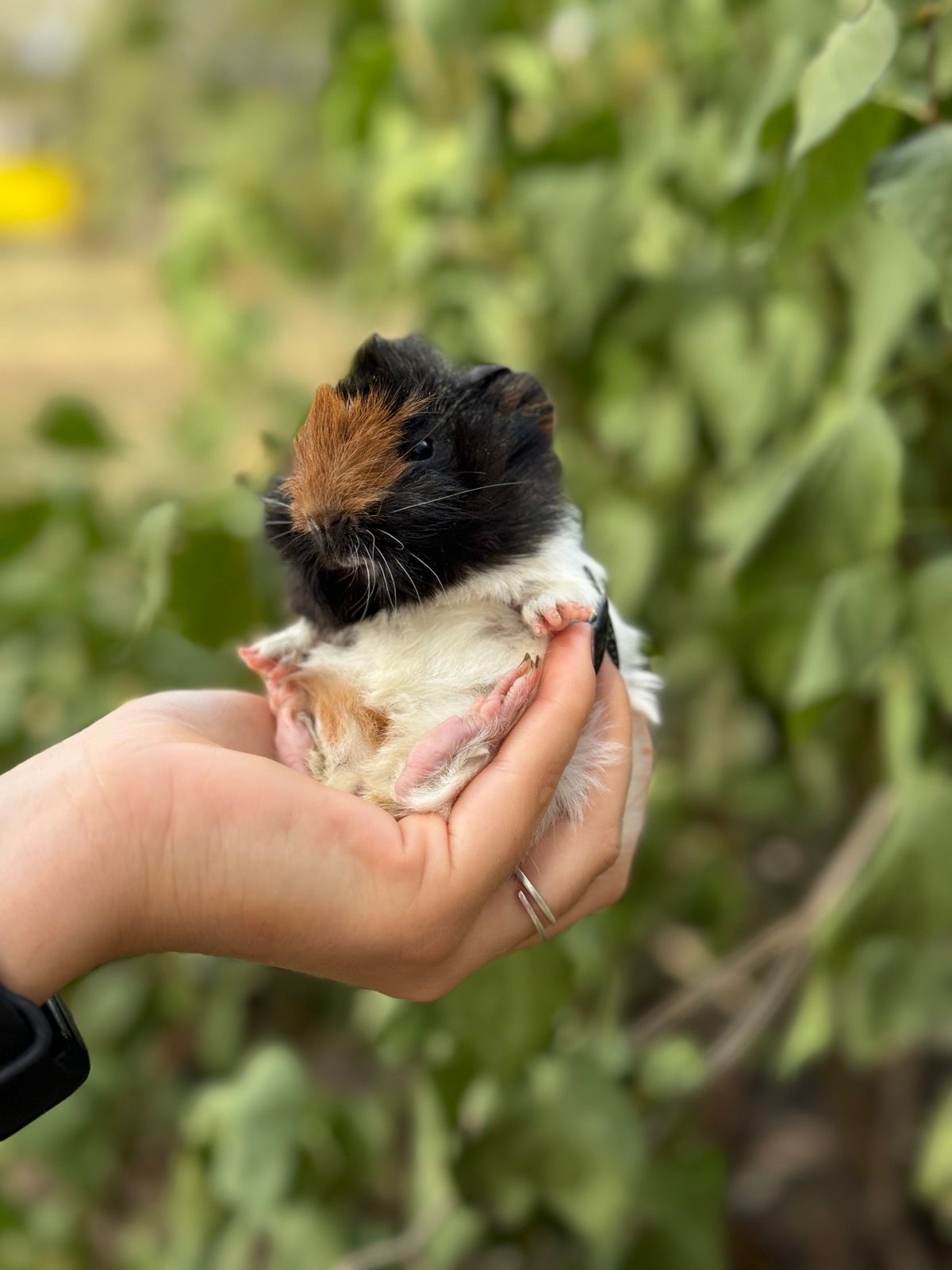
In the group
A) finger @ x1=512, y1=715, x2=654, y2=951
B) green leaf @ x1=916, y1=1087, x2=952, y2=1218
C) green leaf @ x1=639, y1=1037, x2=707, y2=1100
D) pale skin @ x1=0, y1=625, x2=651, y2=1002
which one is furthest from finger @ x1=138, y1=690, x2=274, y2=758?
green leaf @ x1=916, y1=1087, x2=952, y2=1218

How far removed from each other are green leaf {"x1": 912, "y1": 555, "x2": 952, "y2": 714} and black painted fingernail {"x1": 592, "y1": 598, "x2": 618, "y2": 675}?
1.01 feet

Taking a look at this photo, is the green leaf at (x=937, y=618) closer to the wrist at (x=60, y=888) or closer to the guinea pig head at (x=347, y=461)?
the guinea pig head at (x=347, y=461)

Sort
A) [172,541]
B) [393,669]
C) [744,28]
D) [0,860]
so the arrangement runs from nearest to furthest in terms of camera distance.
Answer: [0,860], [393,669], [172,541], [744,28]

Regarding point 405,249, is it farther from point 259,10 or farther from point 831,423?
point 259,10

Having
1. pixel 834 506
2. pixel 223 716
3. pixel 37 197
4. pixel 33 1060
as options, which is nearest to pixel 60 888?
pixel 33 1060

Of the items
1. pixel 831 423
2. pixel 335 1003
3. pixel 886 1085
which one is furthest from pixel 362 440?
pixel 886 1085

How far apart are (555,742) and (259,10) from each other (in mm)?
2422

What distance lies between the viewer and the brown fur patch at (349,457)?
670mm

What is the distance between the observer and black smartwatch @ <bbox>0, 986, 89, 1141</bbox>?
610 millimetres

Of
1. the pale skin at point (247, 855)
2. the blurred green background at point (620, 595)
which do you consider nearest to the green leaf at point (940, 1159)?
the blurred green background at point (620, 595)

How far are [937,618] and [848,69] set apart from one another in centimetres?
43

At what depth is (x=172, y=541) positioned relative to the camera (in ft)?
3.26

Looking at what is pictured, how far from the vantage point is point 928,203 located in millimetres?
747

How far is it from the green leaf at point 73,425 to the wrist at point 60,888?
826mm
